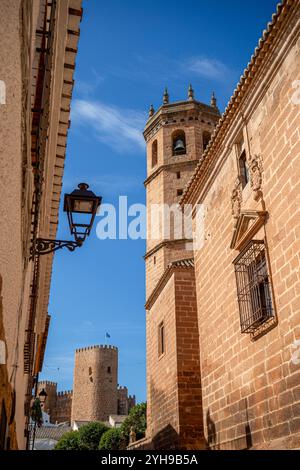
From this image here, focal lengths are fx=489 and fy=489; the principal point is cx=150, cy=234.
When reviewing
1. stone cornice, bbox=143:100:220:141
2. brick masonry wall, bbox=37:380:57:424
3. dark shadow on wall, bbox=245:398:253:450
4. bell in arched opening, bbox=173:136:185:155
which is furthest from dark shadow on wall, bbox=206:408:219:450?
brick masonry wall, bbox=37:380:57:424

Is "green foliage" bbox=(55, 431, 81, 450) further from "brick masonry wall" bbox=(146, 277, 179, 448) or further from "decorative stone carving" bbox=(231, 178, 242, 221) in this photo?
"decorative stone carving" bbox=(231, 178, 242, 221)

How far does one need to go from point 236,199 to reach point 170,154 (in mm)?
13274

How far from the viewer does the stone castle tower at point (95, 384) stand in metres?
49.6

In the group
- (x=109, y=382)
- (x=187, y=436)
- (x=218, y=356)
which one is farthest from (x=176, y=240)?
(x=109, y=382)

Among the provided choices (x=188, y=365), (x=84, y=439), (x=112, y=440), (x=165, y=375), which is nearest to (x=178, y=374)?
(x=188, y=365)

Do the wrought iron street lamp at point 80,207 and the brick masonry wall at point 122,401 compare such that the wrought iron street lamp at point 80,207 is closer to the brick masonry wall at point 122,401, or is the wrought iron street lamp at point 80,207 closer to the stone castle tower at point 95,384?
the stone castle tower at point 95,384

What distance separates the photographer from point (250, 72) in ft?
23.1

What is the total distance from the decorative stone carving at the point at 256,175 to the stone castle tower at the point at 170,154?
11197 mm

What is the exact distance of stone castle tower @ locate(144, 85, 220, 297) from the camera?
18.8m

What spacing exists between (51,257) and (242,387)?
586cm

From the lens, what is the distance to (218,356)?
812cm

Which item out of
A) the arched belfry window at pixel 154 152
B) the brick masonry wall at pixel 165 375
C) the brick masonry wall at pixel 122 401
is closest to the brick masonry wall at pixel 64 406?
the brick masonry wall at pixel 122 401

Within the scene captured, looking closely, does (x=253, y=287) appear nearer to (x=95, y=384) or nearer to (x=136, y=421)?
(x=136, y=421)

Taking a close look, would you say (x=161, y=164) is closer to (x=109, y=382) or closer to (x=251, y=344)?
(x=251, y=344)
